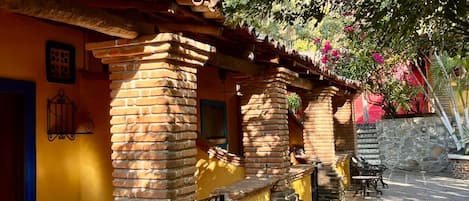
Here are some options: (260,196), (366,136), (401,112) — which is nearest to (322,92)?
(260,196)

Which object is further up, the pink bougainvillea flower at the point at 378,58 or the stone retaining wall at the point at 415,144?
the pink bougainvillea flower at the point at 378,58

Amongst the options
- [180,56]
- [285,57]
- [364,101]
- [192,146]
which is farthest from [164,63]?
[364,101]

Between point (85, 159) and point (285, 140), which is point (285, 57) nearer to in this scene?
point (285, 140)

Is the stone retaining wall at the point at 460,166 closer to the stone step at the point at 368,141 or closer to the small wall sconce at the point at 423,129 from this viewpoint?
the small wall sconce at the point at 423,129

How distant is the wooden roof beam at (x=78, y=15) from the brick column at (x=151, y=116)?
149 mm

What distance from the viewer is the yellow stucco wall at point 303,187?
762 centimetres

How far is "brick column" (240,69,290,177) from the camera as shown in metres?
6.45

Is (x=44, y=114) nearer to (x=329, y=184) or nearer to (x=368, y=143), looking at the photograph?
(x=329, y=184)

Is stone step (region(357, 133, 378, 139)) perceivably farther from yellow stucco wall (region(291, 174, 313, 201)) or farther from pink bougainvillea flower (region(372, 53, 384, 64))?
yellow stucco wall (region(291, 174, 313, 201))

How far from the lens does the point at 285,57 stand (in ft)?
20.8

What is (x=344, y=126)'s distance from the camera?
43.7 ft

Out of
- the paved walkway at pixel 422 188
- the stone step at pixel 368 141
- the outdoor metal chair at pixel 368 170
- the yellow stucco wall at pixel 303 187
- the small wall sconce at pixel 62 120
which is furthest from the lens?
the stone step at pixel 368 141

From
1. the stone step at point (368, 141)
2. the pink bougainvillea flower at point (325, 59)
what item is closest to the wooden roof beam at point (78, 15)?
the pink bougainvillea flower at point (325, 59)

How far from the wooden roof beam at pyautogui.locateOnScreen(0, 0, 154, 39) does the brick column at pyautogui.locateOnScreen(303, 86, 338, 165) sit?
21.9ft
